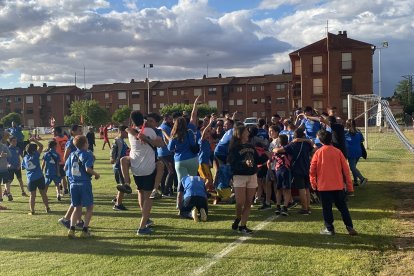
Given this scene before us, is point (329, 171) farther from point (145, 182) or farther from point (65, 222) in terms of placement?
point (65, 222)

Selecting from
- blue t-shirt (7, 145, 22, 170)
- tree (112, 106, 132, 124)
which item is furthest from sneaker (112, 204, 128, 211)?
tree (112, 106, 132, 124)

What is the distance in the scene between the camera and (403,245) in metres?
6.27

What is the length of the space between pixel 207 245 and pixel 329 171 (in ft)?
7.73

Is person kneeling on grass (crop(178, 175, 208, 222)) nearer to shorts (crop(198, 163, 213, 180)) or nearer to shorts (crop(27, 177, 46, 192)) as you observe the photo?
shorts (crop(198, 163, 213, 180))

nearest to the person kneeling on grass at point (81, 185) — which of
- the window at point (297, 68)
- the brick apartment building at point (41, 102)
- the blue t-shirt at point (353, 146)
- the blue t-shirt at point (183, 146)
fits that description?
the blue t-shirt at point (183, 146)

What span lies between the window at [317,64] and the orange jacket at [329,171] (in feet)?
164

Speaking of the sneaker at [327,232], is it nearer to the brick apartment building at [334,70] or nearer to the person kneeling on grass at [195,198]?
the person kneeling on grass at [195,198]

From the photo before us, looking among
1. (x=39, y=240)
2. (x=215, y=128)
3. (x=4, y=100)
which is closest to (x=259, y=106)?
(x=4, y=100)

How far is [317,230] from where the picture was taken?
7.25 metres

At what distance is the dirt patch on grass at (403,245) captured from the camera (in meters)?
5.31

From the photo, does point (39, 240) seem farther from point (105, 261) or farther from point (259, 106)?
point (259, 106)

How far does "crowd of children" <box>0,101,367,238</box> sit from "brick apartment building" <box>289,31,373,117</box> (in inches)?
1728

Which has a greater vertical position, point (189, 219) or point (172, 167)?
point (172, 167)

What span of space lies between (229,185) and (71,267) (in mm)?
4660
